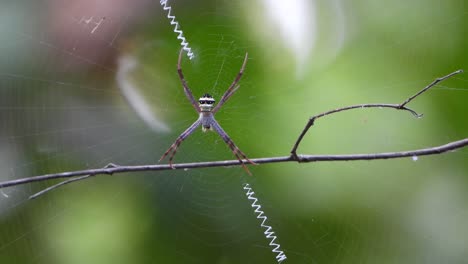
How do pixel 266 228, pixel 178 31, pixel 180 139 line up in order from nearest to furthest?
pixel 178 31 < pixel 266 228 < pixel 180 139

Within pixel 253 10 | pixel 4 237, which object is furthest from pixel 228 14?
pixel 4 237

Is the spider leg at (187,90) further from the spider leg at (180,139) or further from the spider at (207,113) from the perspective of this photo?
the spider leg at (180,139)

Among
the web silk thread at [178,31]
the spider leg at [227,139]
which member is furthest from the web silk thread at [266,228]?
the web silk thread at [178,31]

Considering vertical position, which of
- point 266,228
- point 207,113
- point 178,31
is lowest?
point 266,228

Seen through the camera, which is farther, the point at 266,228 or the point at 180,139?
the point at 180,139

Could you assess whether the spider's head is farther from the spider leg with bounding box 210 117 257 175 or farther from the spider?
the spider leg with bounding box 210 117 257 175

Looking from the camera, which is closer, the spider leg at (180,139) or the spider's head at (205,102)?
the spider's head at (205,102)

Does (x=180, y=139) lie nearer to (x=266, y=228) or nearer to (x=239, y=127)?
(x=239, y=127)

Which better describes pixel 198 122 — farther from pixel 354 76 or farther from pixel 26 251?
pixel 26 251

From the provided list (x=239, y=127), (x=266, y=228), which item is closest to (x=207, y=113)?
(x=239, y=127)
